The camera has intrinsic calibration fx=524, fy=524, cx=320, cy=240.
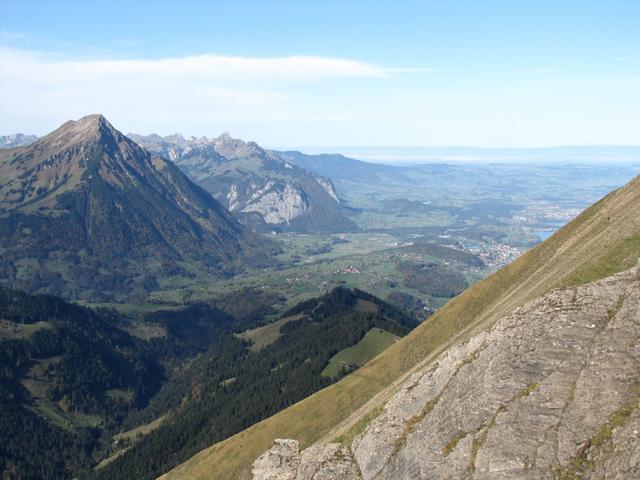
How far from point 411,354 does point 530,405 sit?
7397 centimetres

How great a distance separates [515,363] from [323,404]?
252ft

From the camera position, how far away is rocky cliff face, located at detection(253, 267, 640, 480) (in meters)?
50.0

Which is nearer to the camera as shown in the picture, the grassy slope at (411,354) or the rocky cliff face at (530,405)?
the rocky cliff face at (530,405)

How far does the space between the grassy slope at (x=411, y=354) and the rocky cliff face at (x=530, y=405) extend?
29.9 m

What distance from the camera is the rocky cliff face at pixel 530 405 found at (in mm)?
50000

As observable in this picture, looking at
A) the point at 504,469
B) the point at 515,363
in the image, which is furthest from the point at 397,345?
the point at 504,469

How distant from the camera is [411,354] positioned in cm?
12988

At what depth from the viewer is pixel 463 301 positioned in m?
137

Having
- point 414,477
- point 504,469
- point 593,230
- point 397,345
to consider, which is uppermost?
point 593,230

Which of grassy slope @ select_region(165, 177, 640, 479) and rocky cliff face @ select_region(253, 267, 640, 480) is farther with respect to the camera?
grassy slope @ select_region(165, 177, 640, 479)

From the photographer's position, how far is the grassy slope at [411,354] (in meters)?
110

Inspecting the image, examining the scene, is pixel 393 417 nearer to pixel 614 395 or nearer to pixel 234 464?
pixel 614 395

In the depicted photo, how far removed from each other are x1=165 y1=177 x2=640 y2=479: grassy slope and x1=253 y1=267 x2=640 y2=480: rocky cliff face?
98.2 feet

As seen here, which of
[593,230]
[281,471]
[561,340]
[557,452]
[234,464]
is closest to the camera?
[557,452]
